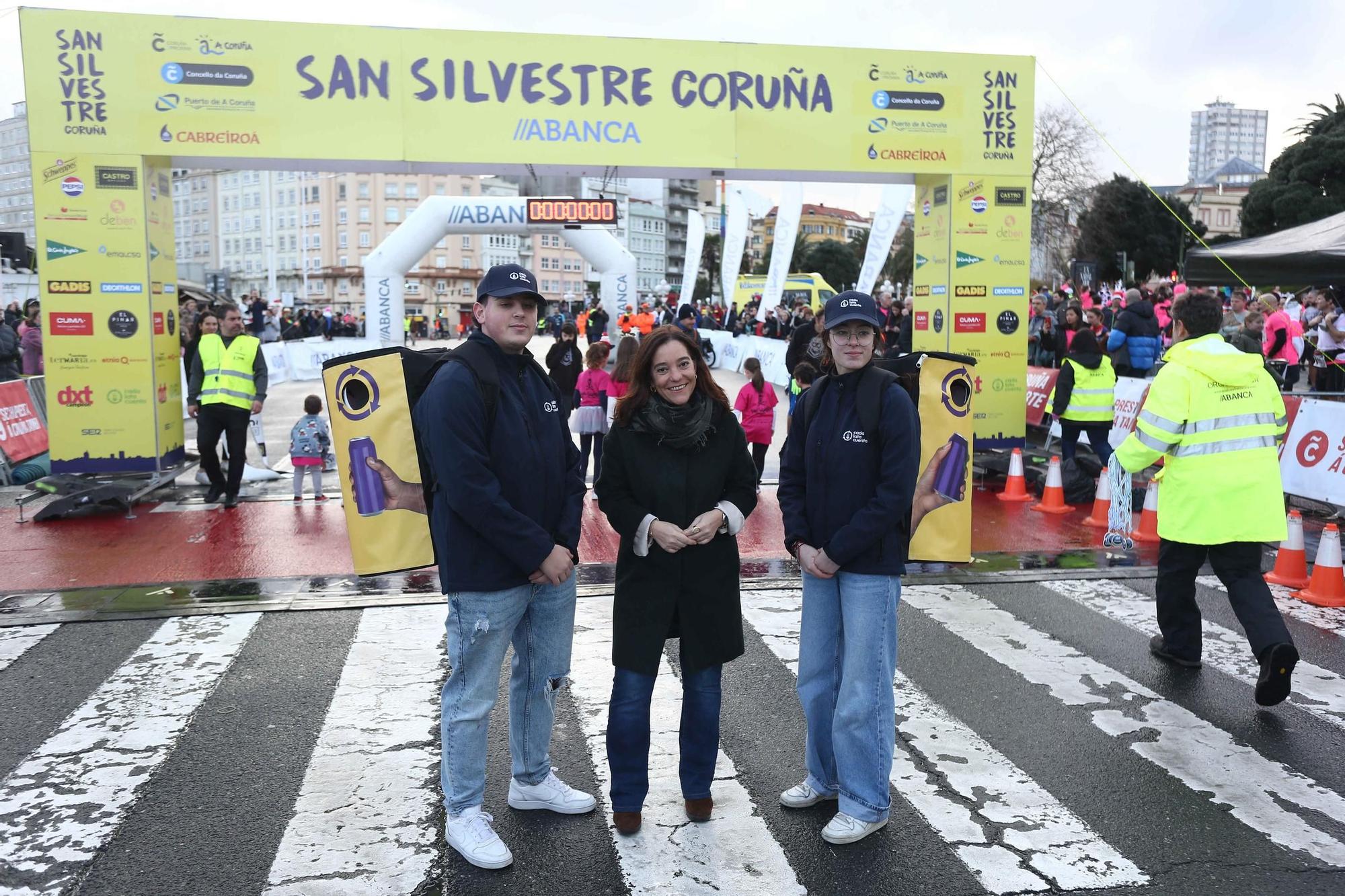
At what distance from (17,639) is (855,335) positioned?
5.49m

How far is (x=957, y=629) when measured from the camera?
263 inches

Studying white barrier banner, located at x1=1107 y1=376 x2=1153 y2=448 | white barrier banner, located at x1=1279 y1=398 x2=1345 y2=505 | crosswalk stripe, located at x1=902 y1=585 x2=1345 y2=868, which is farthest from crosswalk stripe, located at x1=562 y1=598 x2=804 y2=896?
white barrier banner, located at x1=1107 y1=376 x2=1153 y2=448

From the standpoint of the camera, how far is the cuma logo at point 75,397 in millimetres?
10836

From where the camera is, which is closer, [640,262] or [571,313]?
[571,313]

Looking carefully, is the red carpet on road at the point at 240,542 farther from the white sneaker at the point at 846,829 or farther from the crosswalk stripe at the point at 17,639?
the white sneaker at the point at 846,829

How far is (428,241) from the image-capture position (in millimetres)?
25531

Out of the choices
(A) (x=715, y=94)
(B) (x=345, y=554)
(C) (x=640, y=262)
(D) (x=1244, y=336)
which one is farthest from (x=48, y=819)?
(C) (x=640, y=262)

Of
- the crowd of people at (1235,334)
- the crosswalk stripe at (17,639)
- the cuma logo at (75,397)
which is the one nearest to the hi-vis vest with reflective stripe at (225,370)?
the cuma logo at (75,397)

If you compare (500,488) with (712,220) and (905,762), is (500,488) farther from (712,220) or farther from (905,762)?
(712,220)

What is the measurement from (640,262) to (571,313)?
76.6 metres

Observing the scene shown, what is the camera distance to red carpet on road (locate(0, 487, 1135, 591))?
822 centimetres

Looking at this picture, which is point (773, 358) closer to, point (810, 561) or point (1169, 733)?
point (1169, 733)

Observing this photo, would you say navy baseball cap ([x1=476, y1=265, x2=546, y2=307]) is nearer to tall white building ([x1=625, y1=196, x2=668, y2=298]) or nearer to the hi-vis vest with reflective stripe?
the hi-vis vest with reflective stripe

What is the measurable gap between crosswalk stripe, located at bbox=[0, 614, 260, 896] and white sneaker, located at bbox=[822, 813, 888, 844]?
267cm
